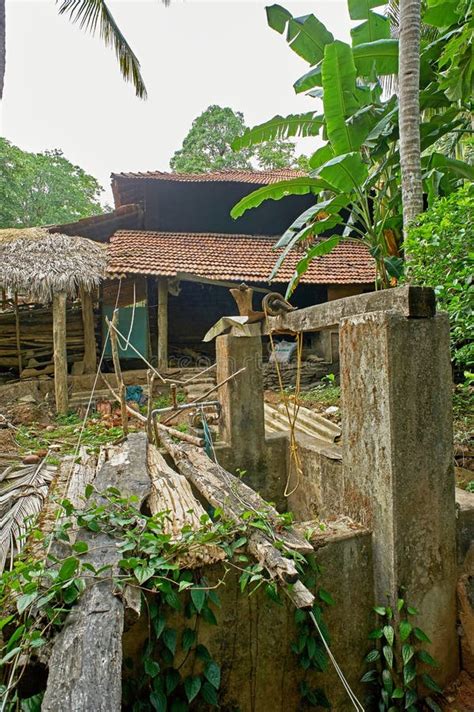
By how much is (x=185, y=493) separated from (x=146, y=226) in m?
10.5

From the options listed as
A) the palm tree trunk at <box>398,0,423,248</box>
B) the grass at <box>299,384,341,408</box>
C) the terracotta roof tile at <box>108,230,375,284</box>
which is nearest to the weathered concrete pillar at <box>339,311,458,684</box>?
the palm tree trunk at <box>398,0,423,248</box>

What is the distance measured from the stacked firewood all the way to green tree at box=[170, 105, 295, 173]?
14612 millimetres

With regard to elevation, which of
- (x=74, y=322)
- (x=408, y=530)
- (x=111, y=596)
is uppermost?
(x=74, y=322)

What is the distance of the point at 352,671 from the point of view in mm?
2531

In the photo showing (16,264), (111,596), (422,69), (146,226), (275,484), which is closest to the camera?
(111,596)

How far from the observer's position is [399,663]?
246 centimetres

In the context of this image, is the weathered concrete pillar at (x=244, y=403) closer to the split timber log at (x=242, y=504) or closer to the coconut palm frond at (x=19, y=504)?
the split timber log at (x=242, y=504)

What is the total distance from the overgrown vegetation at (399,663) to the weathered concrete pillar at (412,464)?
9cm

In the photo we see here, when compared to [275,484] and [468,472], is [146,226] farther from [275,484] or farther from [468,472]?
[468,472]

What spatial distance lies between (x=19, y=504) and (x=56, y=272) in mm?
6101

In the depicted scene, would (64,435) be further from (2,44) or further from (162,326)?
(2,44)

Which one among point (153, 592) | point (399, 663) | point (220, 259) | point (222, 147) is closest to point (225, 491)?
point (153, 592)

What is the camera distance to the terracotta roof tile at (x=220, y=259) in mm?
9602

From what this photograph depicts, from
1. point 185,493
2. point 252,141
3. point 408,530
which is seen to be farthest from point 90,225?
point 408,530
